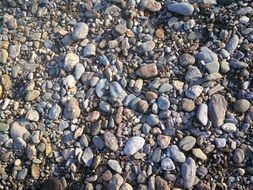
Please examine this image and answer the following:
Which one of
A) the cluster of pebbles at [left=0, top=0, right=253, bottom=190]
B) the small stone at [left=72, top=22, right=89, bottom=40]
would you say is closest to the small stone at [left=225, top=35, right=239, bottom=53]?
the cluster of pebbles at [left=0, top=0, right=253, bottom=190]

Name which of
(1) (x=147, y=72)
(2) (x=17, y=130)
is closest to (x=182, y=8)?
(1) (x=147, y=72)

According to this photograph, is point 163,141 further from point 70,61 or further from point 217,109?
point 70,61

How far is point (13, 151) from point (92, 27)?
72cm

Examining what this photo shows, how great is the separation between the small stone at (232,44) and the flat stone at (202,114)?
1.07ft

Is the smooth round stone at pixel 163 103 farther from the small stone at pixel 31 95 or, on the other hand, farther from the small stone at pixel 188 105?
the small stone at pixel 31 95

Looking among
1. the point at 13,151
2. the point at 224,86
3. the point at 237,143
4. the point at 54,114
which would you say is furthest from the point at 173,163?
the point at 13,151

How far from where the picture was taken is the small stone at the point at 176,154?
1939mm

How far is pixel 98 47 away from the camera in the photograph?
221 centimetres

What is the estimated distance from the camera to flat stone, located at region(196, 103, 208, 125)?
78.5 inches

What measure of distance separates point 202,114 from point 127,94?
0.35 meters

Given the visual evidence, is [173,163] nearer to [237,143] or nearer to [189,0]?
[237,143]

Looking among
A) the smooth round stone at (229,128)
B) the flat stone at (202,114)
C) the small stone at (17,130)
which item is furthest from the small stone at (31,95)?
the smooth round stone at (229,128)

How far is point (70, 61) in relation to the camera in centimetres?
215

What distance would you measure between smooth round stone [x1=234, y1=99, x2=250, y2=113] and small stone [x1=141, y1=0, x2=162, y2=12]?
64 centimetres
